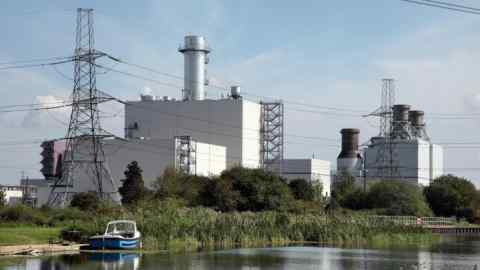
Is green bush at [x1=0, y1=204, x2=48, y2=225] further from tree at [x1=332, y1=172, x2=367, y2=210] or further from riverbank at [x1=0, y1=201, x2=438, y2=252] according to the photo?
tree at [x1=332, y1=172, x2=367, y2=210]

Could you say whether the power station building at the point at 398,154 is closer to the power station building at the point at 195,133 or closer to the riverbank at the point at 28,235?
the power station building at the point at 195,133

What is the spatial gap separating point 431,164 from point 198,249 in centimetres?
8465

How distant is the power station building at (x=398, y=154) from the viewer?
400ft

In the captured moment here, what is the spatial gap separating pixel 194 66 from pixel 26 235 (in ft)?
206

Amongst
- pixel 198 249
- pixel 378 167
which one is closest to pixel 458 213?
pixel 378 167

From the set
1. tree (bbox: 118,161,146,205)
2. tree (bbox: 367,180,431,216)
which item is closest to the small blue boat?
tree (bbox: 118,161,146,205)

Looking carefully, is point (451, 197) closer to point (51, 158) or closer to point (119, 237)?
point (51, 158)

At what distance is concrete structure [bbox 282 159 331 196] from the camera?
118 meters

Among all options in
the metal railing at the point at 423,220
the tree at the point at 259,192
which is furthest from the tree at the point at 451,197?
the tree at the point at 259,192

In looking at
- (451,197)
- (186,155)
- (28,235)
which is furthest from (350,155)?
(28,235)

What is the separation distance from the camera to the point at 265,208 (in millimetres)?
74375

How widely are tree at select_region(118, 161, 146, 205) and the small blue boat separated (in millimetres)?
27453

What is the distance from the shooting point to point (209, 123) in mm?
101812

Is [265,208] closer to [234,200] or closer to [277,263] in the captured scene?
[234,200]
